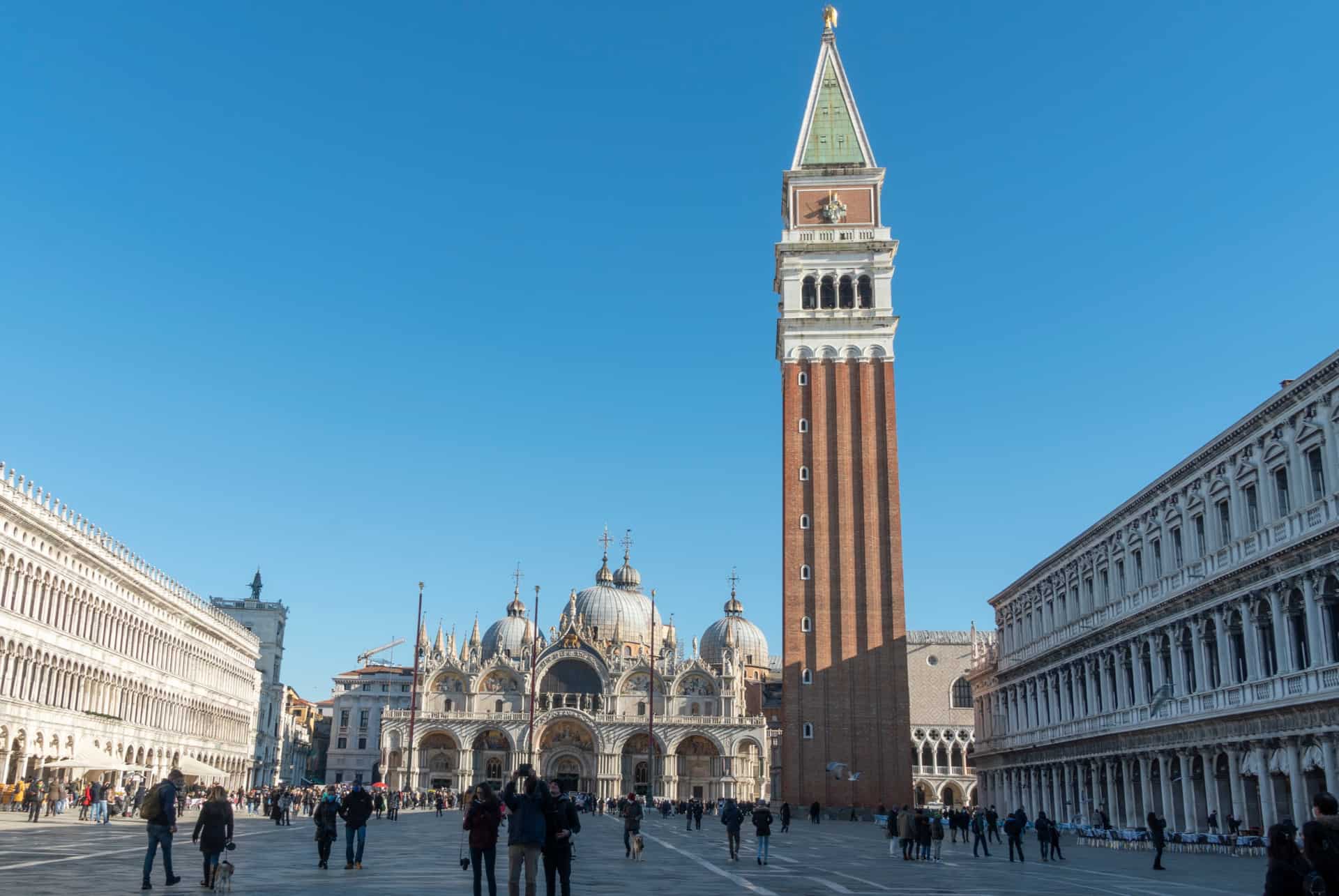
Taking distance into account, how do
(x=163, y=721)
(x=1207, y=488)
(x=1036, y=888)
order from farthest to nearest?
(x=163, y=721), (x=1207, y=488), (x=1036, y=888)

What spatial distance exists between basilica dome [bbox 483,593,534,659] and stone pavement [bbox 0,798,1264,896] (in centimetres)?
6671

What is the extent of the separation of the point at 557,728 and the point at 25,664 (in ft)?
164

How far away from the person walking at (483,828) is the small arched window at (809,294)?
56.4 m

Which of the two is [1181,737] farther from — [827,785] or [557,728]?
[557,728]

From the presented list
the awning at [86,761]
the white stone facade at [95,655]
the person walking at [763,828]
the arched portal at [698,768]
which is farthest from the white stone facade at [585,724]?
the person walking at [763,828]

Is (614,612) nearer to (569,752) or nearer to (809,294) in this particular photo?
(569,752)

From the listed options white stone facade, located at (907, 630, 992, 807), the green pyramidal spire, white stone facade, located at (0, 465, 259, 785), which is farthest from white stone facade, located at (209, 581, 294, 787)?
the green pyramidal spire

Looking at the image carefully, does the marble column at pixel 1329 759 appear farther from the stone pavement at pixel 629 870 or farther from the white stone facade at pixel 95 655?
the white stone facade at pixel 95 655

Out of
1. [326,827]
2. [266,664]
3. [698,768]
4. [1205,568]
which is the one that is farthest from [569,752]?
[326,827]

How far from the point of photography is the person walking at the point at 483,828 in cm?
1371

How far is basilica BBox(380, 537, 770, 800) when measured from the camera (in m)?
86.3

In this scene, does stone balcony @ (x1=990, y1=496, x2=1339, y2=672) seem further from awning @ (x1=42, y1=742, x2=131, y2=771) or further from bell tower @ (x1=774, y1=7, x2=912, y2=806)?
awning @ (x1=42, y1=742, x2=131, y2=771)

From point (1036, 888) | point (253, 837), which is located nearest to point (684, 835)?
point (253, 837)

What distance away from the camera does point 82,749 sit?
155 feet
